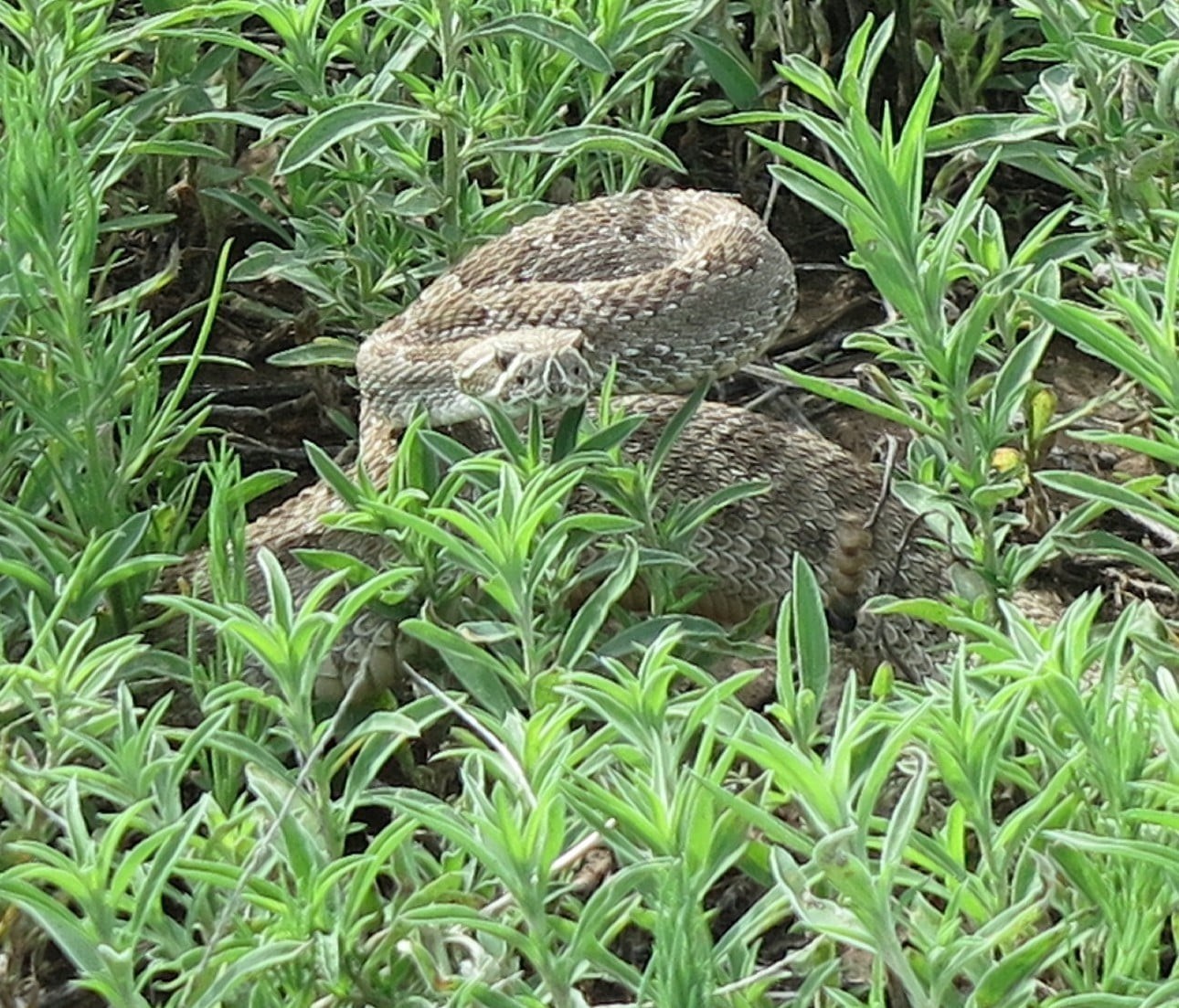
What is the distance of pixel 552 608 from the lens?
280 cm

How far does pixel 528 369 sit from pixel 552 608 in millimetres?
758

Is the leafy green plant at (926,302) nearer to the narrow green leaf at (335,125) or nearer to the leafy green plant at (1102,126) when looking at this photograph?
the leafy green plant at (1102,126)

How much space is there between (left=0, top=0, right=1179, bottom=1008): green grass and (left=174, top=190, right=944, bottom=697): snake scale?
0.18 m

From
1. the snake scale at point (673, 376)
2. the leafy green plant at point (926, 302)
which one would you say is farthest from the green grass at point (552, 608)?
the snake scale at point (673, 376)

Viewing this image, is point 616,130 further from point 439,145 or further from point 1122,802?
point 1122,802

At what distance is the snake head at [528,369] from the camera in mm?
3385

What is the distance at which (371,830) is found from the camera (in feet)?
10.0

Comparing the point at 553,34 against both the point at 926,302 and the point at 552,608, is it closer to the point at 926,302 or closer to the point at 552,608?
the point at 926,302

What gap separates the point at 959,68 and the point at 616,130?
1.16 m

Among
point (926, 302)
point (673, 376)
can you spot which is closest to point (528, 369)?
point (673, 376)

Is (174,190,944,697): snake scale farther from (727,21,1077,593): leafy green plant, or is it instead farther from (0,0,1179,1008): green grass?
(727,21,1077,593): leafy green plant

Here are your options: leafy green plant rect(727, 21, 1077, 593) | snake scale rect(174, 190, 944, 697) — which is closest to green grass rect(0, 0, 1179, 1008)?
leafy green plant rect(727, 21, 1077, 593)

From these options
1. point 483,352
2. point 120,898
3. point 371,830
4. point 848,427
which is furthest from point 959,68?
point 120,898

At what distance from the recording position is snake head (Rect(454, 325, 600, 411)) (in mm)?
3385
